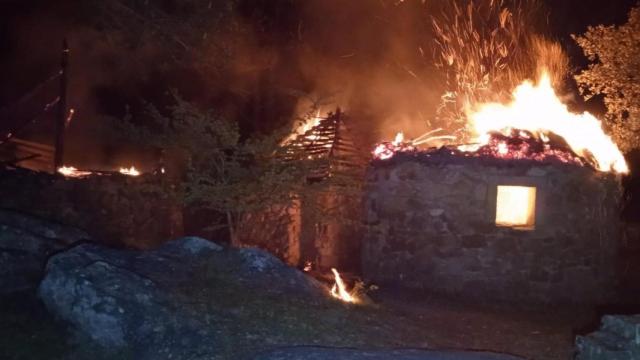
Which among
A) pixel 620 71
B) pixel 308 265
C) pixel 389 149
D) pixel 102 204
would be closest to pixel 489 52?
pixel 620 71

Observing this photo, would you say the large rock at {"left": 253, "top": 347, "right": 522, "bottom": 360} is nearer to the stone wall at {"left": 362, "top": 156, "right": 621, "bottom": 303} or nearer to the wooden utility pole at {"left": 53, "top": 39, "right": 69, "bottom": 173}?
the stone wall at {"left": 362, "top": 156, "right": 621, "bottom": 303}

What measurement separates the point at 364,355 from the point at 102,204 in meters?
7.75

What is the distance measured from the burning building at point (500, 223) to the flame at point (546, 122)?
12 centimetres

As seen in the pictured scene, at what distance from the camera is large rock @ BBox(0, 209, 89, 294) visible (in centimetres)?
794

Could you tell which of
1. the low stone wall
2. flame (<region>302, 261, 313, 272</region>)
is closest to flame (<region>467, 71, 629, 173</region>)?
flame (<region>302, 261, 313, 272</region>)

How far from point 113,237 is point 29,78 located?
705cm

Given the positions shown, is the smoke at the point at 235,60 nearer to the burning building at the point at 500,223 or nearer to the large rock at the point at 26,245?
the burning building at the point at 500,223

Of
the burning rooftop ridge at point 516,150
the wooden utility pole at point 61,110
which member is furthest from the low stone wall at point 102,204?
the burning rooftop ridge at point 516,150

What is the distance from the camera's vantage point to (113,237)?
1207 centimetres

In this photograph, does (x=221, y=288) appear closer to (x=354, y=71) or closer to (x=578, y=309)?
(x=578, y=309)

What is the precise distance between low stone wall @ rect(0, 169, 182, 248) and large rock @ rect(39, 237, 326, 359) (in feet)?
7.63

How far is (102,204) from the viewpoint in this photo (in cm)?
1209

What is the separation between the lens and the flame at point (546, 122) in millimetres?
12297

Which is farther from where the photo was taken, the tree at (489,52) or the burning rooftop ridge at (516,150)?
the tree at (489,52)
